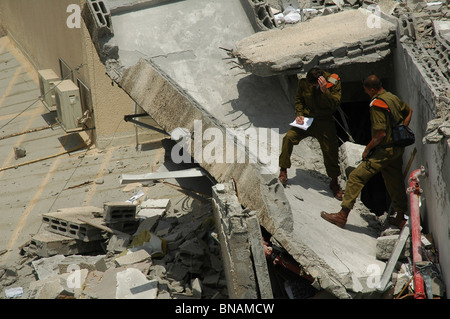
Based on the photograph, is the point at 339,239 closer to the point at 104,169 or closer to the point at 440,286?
the point at 440,286

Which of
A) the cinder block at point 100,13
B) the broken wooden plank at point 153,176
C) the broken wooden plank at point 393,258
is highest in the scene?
the cinder block at point 100,13

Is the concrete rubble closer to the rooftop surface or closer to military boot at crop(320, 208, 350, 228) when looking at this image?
the rooftop surface

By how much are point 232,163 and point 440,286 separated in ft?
8.49

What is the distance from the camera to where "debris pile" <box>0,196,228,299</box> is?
24.8 feet

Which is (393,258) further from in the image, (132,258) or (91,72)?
(91,72)

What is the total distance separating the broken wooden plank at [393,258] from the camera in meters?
6.06

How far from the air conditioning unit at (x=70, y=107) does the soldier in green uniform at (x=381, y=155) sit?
8.05 m

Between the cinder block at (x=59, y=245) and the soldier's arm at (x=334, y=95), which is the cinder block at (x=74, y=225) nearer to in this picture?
the cinder block at (x=59, y=245)

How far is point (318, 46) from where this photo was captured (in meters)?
8.70

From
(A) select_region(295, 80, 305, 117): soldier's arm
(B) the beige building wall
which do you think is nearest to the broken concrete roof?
(A) select_region(295, 80, 305, 117): soldier's arm

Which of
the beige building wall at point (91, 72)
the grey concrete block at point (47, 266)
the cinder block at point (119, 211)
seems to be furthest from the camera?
the beige building wall at point (91, 72)

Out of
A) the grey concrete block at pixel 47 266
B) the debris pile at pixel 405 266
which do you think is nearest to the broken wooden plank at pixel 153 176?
the grey concrete block at pixel 47 266

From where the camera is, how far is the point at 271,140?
8461mm
